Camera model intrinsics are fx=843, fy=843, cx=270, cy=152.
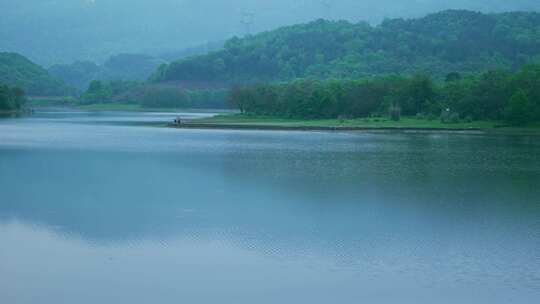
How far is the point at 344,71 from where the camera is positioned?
11112 cm

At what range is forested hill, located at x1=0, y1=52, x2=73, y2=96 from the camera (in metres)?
143

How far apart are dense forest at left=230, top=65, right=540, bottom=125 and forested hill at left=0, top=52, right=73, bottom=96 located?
76.6 metres

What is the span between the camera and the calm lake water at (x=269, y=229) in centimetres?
1359

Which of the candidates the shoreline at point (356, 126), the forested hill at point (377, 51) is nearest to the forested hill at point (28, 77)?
the forested hill at point (377, 51)

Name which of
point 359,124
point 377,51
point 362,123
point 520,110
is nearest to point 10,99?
point 362,123

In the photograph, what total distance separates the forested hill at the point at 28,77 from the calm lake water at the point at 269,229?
11354 centimetres

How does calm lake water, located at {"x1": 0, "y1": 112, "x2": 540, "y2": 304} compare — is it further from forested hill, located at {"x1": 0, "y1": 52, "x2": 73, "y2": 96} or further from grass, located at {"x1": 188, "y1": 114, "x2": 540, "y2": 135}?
forested hill, located at {"x1": 0, "y1": 52, "x2": 73, "y2": 96}

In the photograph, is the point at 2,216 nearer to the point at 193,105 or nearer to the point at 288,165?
the point at 288,165

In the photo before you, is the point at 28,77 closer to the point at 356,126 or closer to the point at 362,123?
the point at 362,123

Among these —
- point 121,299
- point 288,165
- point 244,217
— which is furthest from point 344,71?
point 121,299

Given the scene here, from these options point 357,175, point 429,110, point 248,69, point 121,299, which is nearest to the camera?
point 121,299

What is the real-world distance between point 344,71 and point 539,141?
65.3m

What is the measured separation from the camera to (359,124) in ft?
194

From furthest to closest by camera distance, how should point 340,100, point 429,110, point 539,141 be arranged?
1. point 340,100
2. point 429,110
3. point 539,141
